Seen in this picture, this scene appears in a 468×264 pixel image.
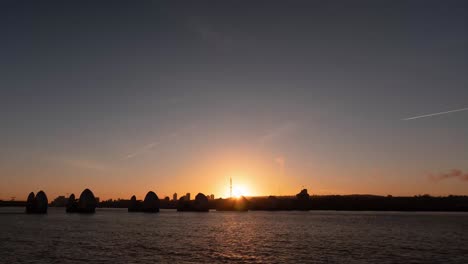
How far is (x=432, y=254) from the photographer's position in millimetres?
57312

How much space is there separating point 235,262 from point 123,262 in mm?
12082

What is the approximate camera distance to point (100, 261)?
157 feet

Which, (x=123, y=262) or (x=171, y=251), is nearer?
(x=123, y=262)

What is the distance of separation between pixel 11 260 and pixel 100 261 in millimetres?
9351

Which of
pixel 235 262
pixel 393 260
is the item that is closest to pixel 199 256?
pixel 235 262

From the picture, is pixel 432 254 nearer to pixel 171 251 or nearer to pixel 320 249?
pixel 320 249

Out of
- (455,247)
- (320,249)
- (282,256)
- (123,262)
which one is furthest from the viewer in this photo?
(455,247)

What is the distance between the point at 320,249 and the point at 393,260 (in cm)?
1303

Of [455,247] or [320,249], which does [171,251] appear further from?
[455,247]

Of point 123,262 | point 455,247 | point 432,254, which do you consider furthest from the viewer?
point 455,247

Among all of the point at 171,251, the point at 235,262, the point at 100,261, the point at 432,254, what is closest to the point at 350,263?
the point at 235,262

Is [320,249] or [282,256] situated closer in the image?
[282,256]

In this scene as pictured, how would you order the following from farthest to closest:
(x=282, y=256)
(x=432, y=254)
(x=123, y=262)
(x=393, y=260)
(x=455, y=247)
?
(x=455, y=247)
(x=432, y=254)
(x=282, y=256)
(x=393, y=260)
(x=123, y=262)

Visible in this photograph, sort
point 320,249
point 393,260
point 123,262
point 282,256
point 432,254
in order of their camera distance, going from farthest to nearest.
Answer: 1. point 320,249
2. point 432,254
3. point 282,256
4. point 393,260
5. point 123,262
